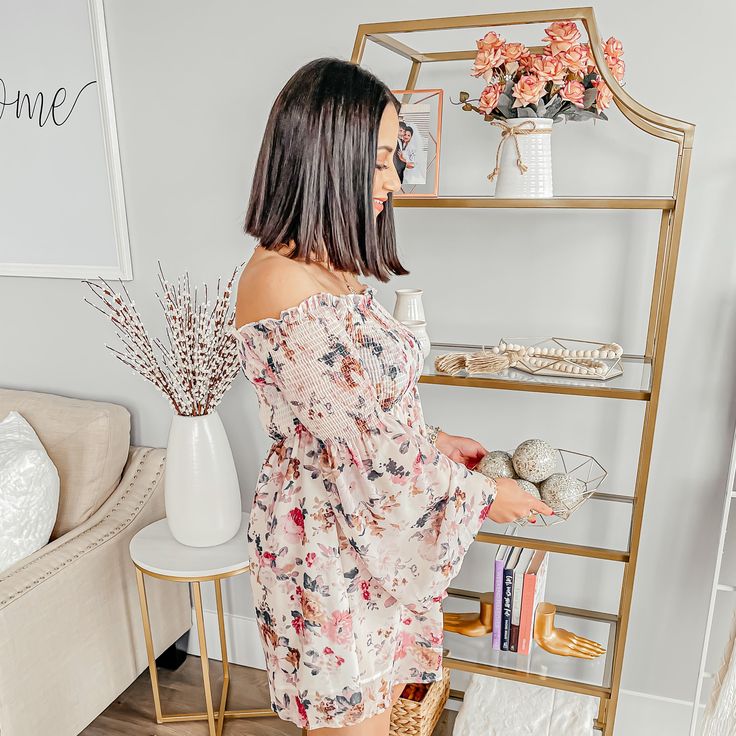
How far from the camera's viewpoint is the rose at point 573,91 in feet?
4.61

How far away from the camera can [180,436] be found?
73.4 inches

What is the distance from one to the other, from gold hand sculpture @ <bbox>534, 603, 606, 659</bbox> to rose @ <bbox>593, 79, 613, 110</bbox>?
1170 millimetres

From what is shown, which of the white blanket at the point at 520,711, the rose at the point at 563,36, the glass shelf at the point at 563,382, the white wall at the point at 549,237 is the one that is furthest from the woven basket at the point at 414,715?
the rose at the point at 563,36

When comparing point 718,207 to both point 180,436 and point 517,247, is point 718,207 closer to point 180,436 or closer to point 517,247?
point 517,247

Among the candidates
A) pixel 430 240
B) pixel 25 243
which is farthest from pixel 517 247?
pixel 25 243

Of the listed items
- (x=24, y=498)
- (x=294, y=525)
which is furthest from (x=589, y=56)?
(x=24, y=498)

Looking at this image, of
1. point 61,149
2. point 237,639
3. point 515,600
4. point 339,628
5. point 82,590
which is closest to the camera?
point 339,628

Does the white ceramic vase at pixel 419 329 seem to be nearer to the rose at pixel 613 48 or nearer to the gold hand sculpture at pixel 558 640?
the rose at pixel 613 48

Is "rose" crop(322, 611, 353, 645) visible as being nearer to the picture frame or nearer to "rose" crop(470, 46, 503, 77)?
"rose" crop(470, 46, 503, 77)

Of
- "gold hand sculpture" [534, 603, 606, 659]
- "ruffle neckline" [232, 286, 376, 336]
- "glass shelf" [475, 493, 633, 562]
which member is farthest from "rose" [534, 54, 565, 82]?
"gold hand sculpture" [534, 603, 606, 659]

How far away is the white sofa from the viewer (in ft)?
5.59

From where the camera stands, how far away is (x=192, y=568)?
1801 millimetres

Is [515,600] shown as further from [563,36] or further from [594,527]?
[563,36]

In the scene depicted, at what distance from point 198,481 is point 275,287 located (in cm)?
90
